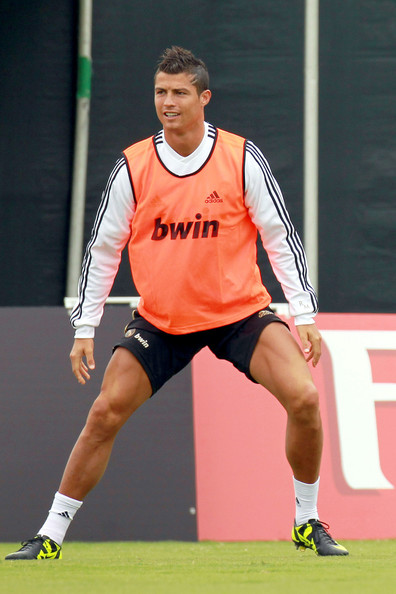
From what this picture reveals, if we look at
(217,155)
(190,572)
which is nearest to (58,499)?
(190,572)

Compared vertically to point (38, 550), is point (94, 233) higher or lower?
higher

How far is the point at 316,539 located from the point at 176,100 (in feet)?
6.65

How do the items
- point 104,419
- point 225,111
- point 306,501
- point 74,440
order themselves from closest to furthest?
point 104,419 → point 306,501 → point 74,440 → point 225,111

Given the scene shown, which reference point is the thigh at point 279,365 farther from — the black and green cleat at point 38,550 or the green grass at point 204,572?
the black and green cleat at point 38,550

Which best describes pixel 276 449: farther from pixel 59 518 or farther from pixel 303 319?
pixel 59 518

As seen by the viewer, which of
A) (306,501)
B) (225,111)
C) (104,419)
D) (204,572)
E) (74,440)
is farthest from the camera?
(225,111)

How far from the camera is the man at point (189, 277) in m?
5.19

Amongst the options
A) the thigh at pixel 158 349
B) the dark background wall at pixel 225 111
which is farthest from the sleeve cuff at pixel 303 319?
the dark background wall at pixel 225 111

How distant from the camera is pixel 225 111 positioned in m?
9.13

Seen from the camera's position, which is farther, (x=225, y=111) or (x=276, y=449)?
(x=225, y=111)

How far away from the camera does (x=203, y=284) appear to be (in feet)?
17.2

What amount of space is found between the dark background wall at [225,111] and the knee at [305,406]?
158 inches

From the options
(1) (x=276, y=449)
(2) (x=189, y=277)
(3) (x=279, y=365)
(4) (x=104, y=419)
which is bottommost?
(1) (x=276, y=449)

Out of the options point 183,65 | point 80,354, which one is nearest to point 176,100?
point 183,65
